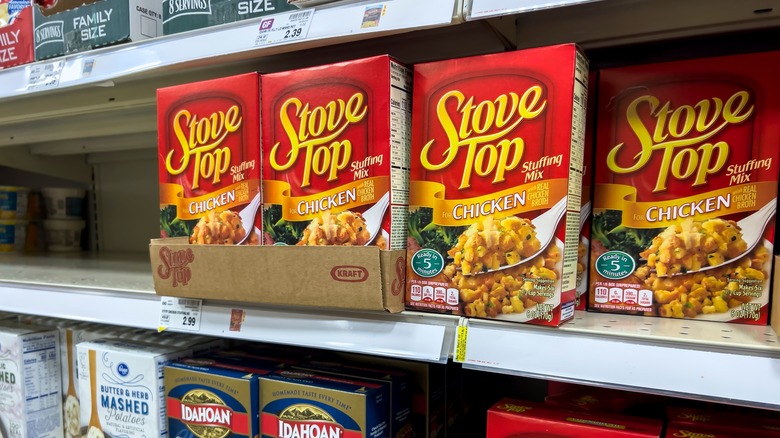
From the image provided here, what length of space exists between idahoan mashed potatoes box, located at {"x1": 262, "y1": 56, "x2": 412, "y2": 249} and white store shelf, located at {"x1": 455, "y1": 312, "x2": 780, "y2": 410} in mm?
219

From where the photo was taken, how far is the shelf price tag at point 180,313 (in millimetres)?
992

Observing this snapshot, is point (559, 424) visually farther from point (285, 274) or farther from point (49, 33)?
point (49, 33)

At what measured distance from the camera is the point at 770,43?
3.15 feet

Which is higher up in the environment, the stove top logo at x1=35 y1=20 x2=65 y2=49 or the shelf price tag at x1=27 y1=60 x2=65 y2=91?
the stove top logo at x1=35 y1=20 x2=65 y2=49

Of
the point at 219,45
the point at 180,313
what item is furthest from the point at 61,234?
the point at 219,45

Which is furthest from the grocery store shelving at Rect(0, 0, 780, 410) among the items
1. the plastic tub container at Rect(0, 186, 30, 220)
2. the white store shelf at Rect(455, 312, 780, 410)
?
the plastic tub container at Rect(0, 186, 30, 220)

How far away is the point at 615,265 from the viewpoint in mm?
844

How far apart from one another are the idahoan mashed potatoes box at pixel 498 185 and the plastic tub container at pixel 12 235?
74.9 inches

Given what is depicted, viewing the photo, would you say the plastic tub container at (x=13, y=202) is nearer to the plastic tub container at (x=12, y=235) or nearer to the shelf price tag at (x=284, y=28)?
the plastic tub container at (x=12, y=235)

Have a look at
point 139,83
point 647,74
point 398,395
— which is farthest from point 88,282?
point 647,74

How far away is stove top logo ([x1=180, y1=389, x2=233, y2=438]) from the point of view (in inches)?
40.0

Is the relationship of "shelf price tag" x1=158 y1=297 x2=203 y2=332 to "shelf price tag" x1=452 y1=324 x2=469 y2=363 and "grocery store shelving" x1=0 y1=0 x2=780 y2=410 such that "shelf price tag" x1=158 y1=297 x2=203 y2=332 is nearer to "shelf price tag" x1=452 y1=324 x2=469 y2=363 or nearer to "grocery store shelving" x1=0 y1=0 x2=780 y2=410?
"grocery store shelving" x1=0 y1=0 x2=780 y2=410

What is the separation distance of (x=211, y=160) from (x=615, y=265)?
0.72 m

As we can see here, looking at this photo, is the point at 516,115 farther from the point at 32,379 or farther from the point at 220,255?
the point at 32,379
